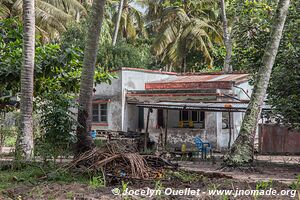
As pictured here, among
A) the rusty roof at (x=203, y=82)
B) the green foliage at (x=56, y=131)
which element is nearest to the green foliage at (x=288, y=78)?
the rusty roof at (x=203, y=82)

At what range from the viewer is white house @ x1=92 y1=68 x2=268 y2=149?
19.9m

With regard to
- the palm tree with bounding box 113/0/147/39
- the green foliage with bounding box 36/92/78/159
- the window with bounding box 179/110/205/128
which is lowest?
the green foliage with bounding box 36/92/78/159

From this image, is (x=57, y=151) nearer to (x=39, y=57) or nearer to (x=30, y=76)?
(x=30, y=76)

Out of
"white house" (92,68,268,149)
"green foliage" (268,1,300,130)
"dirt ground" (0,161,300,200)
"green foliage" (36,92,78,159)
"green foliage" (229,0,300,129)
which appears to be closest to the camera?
"dirt ground" (0,161,300,200)

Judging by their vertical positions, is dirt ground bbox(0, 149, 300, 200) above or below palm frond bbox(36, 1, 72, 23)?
below

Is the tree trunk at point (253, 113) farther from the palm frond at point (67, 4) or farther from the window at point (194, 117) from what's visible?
the palm frond at point (67, 4)

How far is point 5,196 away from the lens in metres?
7.85

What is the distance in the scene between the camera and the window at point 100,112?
23047 mm

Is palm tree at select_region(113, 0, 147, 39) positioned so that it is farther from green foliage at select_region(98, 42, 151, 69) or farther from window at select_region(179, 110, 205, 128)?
A: window at select_region(179, 110, 205, 128)

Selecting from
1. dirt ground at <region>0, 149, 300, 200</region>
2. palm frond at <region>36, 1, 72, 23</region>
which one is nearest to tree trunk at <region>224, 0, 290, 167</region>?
dirt ground at <region>0, 149, 300, 200</region>

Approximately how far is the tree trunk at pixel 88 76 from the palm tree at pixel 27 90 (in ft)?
4.14

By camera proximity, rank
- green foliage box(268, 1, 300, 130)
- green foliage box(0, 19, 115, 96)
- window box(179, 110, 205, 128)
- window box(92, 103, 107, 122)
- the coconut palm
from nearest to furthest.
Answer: green foliage box(0, 19, 115, 96)
green foliage box(268, 1, 300, 130)
window box(179, 110, 205, 128)
window box(92, 103, 107, 122)
the coconut palm

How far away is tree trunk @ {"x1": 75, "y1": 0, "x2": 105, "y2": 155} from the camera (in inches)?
426

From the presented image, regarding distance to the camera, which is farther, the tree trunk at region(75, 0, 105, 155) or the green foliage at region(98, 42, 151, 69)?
the green foliage at region(98, 42, 151, 69)
